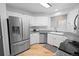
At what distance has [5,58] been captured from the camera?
1.20 feet

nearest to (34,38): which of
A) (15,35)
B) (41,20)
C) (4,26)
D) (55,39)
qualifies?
(55,39)

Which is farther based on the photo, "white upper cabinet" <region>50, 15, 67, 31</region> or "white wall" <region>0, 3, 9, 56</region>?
"white upper cabinet" <region>50, 15, 67, 31</region>

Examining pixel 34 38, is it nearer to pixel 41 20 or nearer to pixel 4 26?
pixel 41 20

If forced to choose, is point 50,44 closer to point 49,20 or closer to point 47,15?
point 49,20

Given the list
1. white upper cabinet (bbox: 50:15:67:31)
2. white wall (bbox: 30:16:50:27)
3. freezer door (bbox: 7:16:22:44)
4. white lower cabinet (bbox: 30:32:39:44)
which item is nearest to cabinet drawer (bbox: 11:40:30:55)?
freezer door (bbox: 7:16:22:44)

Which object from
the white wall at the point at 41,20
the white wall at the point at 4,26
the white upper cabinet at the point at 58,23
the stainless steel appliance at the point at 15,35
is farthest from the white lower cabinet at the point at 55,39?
the white wall at the point at 4,26

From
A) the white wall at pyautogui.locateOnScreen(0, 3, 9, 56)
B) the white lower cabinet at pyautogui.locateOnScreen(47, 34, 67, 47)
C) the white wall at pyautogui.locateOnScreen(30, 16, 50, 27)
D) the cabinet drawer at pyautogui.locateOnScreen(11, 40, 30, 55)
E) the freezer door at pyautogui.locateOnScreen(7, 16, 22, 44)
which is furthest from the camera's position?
the white wall at pyautogui.locateOnScreen(30, 16, 50, 27)

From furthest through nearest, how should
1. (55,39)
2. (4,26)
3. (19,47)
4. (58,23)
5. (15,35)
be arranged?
(58,23) → (55,39) → (19,47) → (15,35) → (4,26)

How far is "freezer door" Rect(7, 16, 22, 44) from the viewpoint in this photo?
245 centimetres

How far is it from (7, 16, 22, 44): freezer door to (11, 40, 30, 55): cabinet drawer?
19 cm

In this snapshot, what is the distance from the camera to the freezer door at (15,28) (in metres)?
2.45

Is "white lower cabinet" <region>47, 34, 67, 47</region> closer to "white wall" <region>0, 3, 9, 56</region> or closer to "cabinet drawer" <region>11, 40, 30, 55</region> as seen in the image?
"cabinet drawer" <region>11, 40, 30, 55</region>

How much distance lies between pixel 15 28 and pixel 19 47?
2.72ft

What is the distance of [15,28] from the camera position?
2.65m
